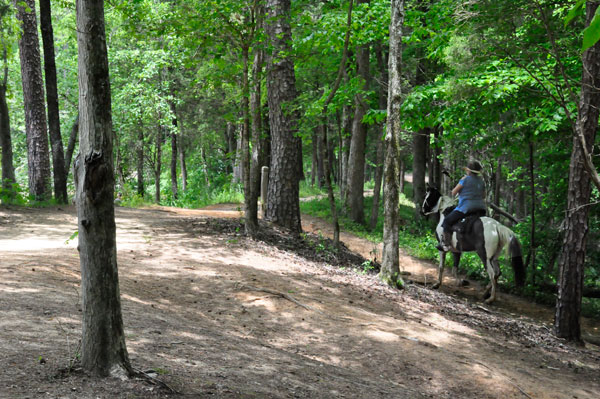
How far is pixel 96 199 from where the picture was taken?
3.46 metres

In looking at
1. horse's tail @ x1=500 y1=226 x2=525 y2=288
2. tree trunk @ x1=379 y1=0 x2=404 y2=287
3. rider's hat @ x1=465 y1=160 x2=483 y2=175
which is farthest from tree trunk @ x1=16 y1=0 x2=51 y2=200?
horse's tail @ x1=500 y1=226 x2=525 y2=288

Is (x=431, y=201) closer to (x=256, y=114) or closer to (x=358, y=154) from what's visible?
(x=256, y=114)

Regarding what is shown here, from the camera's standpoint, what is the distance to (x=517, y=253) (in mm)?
11953

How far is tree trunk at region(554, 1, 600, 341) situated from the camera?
8422mm

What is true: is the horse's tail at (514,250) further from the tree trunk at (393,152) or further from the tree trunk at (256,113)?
the tree trunk at (256,113)

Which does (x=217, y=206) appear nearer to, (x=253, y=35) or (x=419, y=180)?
(x=419, y=180)

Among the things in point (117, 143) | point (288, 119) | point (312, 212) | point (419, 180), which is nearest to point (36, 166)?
point (288, 119)

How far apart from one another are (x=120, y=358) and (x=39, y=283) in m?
3.52

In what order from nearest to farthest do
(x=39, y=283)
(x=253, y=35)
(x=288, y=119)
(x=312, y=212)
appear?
1. (x=39, y=283)
2. (x=253, y=35)
3. (x=288, y=119)
4. (x=312, y=212)

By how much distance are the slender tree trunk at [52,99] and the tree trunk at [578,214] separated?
586 inches

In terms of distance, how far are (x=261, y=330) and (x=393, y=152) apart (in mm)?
5212

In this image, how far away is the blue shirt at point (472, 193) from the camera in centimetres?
1183

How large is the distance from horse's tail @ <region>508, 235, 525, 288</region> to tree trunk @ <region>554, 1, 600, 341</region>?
2.96m

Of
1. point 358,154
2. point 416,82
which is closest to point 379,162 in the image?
point 358,154
